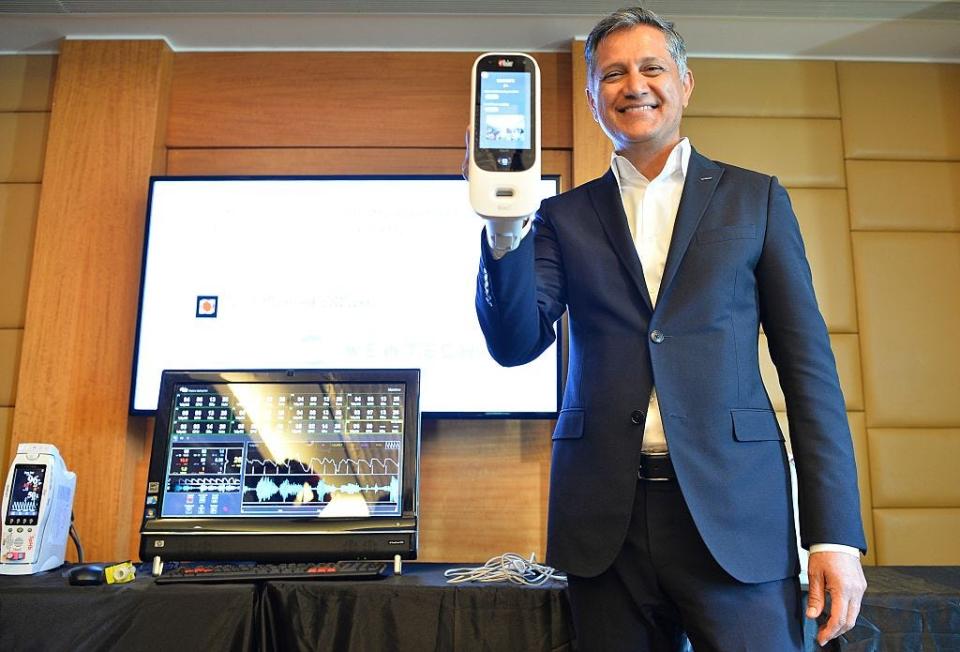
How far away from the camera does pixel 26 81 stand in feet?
9.18

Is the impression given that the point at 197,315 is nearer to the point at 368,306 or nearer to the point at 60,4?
the point at 368,306

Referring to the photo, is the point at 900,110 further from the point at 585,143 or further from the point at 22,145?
the point at 22,145

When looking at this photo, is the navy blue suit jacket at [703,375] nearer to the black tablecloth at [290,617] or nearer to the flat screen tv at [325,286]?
the black tablecloth at [290,617]

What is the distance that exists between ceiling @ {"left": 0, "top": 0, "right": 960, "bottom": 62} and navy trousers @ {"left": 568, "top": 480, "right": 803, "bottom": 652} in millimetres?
1954

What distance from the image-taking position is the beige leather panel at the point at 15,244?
260 centimetres

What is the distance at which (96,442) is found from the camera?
2.38 metres

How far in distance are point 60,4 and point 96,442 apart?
4.83 ft

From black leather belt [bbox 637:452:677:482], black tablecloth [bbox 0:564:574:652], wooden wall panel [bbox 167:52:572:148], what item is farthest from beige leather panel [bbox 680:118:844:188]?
black leather belt [bbox 637:452:677:482]

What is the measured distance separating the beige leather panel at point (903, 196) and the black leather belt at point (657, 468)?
1.94 metres

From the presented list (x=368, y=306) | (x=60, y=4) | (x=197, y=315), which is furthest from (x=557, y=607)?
(x=60, y=4)

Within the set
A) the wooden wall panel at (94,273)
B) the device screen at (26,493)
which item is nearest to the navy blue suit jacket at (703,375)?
the device screen at (26,493)

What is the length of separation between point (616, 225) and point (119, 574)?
1.38 m

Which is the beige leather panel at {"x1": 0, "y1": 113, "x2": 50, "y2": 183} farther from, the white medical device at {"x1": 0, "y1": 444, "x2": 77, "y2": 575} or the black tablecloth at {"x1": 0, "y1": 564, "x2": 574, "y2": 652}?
the black tablecloth at {"x1": 0, "y1": 564, "x2": 574, "y2": 652}

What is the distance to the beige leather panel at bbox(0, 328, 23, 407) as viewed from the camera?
8.35 ft
